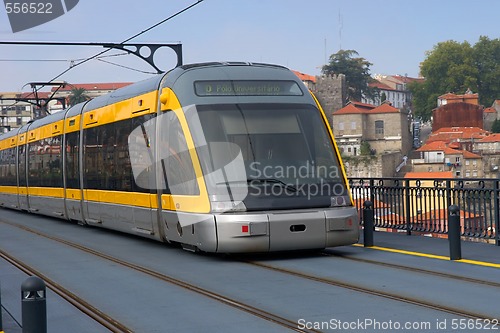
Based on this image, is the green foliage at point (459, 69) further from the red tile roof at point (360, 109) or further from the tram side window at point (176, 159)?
the tram side window at point (176, 159)

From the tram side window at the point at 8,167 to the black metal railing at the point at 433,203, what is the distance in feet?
48.9

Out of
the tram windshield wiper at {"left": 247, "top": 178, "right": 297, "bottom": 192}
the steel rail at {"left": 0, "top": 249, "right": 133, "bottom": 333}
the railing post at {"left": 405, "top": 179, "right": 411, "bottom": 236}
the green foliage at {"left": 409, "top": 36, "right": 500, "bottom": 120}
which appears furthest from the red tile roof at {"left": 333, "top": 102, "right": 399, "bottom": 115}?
the steel rail at {"left": 0, "top": 249, "right": 133, "bottom": 333}

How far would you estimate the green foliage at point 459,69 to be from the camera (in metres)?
154

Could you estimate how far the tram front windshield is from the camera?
12.2 metres

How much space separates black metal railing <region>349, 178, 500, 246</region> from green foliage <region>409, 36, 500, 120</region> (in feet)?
460

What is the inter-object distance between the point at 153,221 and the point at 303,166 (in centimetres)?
320

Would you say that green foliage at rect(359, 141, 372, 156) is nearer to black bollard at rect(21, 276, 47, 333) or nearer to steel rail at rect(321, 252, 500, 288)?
steel rail at rect(321, 252, 500, 288)

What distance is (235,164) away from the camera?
1230 cm

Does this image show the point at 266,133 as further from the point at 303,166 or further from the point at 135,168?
the point at 135,168

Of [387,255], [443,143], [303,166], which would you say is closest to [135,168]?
[303,166]

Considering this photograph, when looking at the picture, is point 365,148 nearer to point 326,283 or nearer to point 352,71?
point 352,71

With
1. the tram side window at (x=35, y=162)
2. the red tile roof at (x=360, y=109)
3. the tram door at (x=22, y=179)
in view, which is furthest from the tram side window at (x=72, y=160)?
the red tile roof at (x=360, y=109)

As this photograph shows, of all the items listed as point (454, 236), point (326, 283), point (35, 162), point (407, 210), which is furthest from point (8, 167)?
point (326, 283)

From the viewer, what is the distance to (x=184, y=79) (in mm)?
13359
